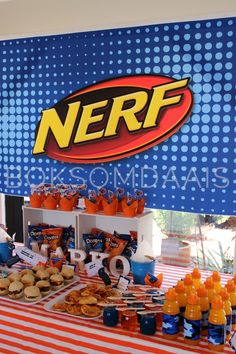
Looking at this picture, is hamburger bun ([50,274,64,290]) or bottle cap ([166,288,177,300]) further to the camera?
hamburger bun ([50,274,64,290])

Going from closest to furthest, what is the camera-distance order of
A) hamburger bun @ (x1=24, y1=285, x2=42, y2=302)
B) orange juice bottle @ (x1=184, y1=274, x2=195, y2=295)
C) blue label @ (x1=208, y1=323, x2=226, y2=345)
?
1. blue label @ (x1=208, y1=323, x2=226, y2=345)
2. orange juice bottle @ (x1=184, y1=274, x2=195, y2=295)
3. hamburger bun @ (x1=24, y1=285, x2=42, y2=302)

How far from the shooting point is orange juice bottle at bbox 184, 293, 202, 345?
1648 millimetres

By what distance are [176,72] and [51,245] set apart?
4.35ft

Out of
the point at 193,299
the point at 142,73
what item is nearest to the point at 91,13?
the point at 142,73

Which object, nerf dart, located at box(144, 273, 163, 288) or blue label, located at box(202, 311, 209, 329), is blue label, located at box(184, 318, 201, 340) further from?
nerf dart, located at box(144, 273, 163, 288)

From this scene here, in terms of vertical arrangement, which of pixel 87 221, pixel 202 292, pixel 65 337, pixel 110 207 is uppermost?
pixel 110 207

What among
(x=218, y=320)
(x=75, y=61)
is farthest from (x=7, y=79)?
(x=218, y=320)

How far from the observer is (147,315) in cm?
177

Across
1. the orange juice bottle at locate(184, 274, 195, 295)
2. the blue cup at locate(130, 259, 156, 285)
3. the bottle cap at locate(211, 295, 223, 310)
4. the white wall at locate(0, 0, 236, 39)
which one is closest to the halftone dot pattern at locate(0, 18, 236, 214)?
the white wall at locate(0, 0, 236, 39)

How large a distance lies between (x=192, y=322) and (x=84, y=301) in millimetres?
535

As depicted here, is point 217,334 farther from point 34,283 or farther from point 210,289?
point 34,283

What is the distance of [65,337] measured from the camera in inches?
70.6

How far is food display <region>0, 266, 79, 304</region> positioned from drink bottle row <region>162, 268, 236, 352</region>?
2.28 feet

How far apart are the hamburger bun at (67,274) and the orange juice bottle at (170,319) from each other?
29.0 inches
